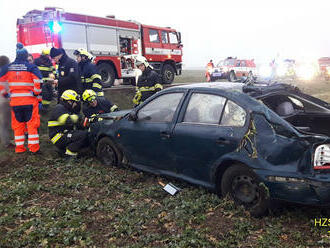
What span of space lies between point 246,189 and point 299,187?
58cm

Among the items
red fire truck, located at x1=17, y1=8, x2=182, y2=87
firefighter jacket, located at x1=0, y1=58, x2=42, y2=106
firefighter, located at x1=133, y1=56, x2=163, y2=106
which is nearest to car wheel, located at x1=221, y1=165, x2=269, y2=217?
firefighter, located at x1=133, y1=56, x2=163, y2=106

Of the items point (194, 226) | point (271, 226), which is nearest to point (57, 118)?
point (194, 226)

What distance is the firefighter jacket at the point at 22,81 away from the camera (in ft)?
18.8

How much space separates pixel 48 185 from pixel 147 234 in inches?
83.1

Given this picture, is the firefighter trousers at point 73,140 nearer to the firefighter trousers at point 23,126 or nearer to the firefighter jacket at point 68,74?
the firefighter trousers at point 23,126

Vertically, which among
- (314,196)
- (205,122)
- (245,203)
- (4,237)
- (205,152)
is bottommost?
(4,237)

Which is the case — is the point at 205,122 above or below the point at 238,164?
above

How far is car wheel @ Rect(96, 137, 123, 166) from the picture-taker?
4914mm

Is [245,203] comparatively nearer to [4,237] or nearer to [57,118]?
[4,237]

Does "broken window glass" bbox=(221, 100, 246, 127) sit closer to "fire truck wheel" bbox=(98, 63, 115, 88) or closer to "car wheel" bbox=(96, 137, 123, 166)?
"car wheel" bbox=(96, 137, 123, 166)

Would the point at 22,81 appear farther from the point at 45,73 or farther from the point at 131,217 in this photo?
the point at 131,217

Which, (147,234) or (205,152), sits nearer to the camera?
(147,234)

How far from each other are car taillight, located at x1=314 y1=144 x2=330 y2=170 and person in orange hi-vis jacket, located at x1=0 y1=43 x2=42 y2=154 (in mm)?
4830

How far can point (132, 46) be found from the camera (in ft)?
41.4
